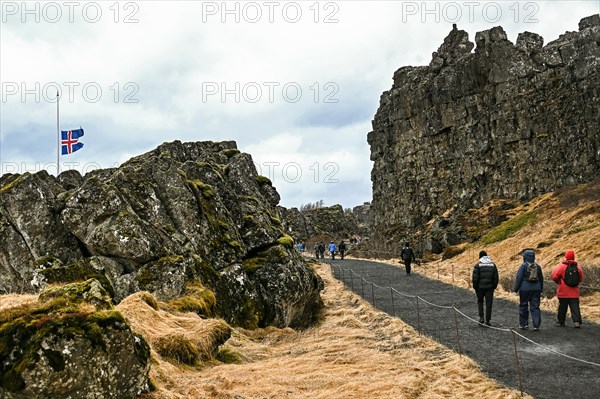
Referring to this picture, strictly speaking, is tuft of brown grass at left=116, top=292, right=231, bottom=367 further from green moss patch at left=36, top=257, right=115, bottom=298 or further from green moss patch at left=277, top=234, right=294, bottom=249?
green moss patch at left=277, top=234, right=294, bottom=249

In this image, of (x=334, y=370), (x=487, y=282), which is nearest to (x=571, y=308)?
(x=487, y=282)

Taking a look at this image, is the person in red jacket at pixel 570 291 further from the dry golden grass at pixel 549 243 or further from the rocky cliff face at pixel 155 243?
the rocky cliff face at pixel 155 243

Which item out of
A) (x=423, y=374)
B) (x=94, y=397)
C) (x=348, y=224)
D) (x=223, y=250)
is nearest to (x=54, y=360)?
(x=94, y=397)

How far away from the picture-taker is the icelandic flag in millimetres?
25078

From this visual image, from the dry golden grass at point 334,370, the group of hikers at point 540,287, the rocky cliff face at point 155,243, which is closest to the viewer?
the dry golden grass at point 334,370

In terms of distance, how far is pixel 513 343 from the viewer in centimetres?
1280

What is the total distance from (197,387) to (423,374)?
4.84m

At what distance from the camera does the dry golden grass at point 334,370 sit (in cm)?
883

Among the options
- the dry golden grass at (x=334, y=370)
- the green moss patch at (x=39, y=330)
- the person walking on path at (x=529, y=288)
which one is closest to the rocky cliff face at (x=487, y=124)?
the person walking on path at (x=529, y=288)

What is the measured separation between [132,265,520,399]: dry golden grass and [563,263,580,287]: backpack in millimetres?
4415

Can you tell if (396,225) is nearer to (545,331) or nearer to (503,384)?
(545,331)

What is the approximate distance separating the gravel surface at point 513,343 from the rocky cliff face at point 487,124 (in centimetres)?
3321

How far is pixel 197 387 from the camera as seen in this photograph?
8445 mm

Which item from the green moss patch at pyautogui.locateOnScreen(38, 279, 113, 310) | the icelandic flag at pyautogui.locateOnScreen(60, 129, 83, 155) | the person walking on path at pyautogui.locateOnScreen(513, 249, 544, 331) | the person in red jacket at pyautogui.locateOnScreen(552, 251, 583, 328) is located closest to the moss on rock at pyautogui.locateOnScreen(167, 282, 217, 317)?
the green moss patch at pyautogui.locateOnScreen(38, 279, 113, 310)
